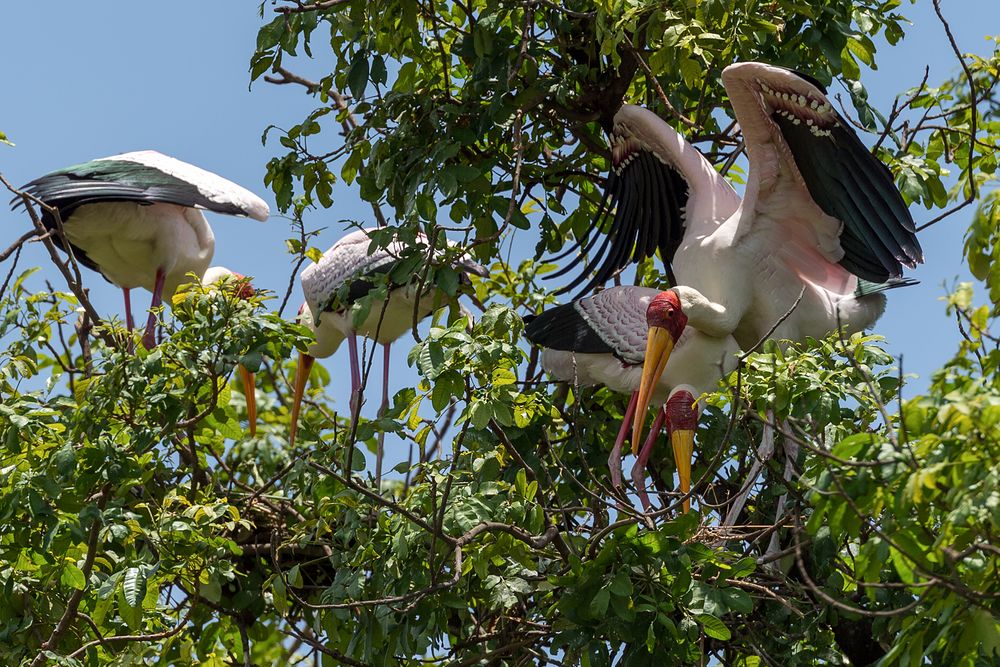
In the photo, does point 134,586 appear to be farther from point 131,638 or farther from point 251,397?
point 251,397

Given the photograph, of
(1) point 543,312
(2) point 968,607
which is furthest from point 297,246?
(2) point 968,607

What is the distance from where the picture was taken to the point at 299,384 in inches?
308

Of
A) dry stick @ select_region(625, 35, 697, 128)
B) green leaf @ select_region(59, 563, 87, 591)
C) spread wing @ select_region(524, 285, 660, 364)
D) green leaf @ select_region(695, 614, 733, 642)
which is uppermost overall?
dry stick @ select_region(625, 35, 697, 128)

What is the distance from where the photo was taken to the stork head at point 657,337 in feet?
19.1

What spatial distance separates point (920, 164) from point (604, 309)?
1.36 meters

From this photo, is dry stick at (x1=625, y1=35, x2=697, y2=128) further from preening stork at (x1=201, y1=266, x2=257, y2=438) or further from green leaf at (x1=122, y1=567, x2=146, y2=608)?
green leaf at (x1=122, y1=567, x2=146, y2=608)

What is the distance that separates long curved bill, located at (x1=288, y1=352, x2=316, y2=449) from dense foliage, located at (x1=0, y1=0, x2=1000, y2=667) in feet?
2.29

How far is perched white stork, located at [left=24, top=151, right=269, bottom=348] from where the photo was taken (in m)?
6.94

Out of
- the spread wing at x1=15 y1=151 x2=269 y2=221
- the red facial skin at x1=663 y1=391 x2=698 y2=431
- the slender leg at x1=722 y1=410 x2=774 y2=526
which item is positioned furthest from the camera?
the spread wing at x1=15 y1=151 x2=269 y2=221

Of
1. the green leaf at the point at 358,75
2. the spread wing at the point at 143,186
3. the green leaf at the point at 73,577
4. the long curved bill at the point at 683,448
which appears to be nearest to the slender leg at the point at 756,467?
the long curved bill at the point at 683,448

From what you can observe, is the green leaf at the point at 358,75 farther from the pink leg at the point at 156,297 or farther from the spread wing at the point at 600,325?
the pink leg at the point at 156,297

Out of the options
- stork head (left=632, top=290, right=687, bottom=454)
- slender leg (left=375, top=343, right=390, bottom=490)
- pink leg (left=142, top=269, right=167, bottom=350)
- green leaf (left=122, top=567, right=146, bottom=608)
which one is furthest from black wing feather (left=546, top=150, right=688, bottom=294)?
green leaf (left=122, top=567, right=146, bottom=608)

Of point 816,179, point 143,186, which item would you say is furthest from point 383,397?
point 816,179

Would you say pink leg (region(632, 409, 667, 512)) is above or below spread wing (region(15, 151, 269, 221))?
below
